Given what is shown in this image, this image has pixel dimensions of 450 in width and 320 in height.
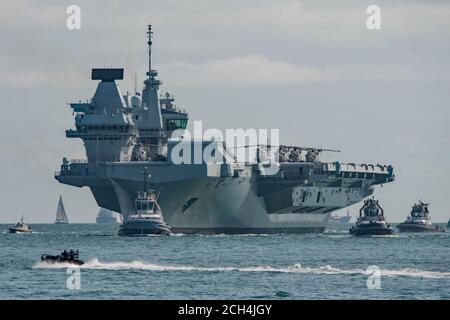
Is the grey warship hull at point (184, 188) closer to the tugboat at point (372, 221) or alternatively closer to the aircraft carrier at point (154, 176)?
the aircraft carrier at point (154, 176)

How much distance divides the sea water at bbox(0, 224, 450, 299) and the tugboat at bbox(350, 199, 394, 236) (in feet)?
133

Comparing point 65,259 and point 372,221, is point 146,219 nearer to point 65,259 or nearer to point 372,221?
point 372,221

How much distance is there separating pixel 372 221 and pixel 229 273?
321 ft

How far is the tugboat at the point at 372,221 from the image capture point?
644ft

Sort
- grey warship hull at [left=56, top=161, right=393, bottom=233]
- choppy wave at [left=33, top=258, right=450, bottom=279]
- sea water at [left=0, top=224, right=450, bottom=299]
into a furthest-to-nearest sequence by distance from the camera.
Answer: grey warship hull at [left=56, top=161, right=393, bottom=233], choppy wave at [left=33, top=258, right=450, bottom=279], sea water at [left=0, top=224, right=450, bottom=299]

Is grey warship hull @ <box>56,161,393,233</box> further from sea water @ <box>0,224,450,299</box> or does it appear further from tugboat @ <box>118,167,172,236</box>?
sea water @ <box>0,224,450,299</box>

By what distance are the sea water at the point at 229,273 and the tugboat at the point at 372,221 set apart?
133 ft

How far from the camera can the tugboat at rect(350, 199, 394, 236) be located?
196 m

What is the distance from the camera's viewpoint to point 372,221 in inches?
7800

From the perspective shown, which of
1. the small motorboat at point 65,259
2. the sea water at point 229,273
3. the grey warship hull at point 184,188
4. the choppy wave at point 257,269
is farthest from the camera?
the grey warship hull at point 184,188

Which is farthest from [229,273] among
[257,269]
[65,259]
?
[65,259]

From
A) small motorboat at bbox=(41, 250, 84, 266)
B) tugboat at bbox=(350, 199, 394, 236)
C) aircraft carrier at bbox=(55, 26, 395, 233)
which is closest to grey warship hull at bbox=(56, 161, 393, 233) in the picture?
aircraft carrier at bbox=(55, 26, 395, 233)

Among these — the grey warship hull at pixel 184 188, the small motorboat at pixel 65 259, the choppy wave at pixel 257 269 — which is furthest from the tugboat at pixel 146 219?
the small motorboat at pixel 65 259
